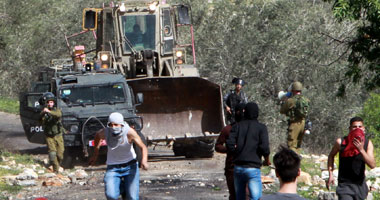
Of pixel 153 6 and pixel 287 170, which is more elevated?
pixel 153 6

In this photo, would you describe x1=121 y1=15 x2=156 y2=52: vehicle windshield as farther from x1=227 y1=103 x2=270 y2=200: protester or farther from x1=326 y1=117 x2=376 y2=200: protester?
x1=326 y1=117 x2=376 y2=200: protester

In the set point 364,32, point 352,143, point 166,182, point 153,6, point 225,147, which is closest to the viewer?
point 352,143

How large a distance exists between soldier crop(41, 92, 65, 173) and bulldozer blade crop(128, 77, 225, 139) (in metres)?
2.53

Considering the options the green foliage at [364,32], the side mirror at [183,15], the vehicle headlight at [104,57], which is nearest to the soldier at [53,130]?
the vehicle headlight at [104,57]

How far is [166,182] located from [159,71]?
526 cm

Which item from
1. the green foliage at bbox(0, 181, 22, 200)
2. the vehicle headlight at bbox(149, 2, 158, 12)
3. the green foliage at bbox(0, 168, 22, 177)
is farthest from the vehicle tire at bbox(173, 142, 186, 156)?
the green foliage at bbox(0, 181, 22, 200)

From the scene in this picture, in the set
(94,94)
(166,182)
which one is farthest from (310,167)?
(94,94)

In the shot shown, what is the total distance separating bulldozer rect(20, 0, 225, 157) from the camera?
55.2ft

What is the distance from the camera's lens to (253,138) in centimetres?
841

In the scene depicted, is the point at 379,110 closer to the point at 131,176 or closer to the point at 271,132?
the point at 271,132

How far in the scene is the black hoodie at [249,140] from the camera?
330 inches

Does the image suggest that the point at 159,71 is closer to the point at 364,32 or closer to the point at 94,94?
the point at 94,94

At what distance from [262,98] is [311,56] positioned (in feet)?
8.13

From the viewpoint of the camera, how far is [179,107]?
17234 millimetres
